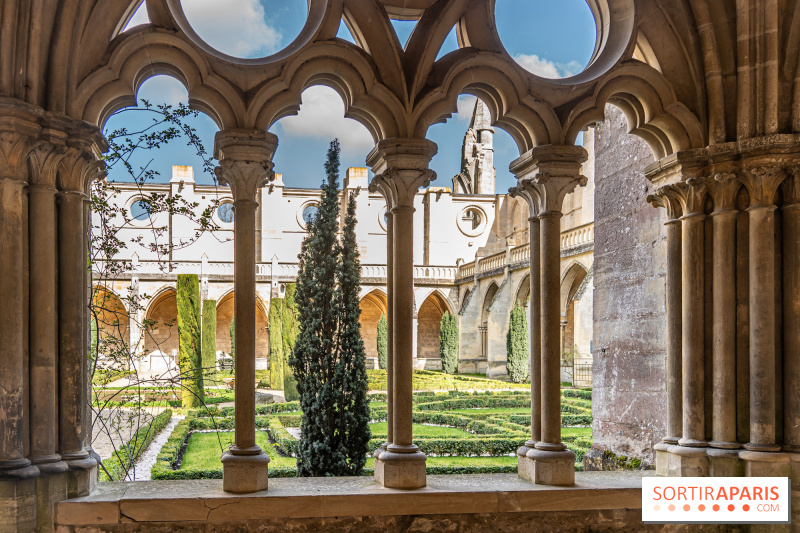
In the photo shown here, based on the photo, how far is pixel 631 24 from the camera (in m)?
3.41

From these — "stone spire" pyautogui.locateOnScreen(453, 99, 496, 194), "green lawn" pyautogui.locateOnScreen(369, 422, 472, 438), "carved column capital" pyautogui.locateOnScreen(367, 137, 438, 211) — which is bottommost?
"green lawn" pyautogui.locateOnScreen(369, 422, 472, 438)

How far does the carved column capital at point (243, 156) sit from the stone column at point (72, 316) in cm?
60

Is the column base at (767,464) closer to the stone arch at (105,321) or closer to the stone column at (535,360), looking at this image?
the stone column at (535,360)

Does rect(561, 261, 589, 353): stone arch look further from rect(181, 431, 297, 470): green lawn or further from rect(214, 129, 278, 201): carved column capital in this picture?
rect(214, 129, 278, 201): carved column capital

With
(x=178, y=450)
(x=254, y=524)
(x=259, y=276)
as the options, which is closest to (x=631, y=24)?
(x=254, y=524)

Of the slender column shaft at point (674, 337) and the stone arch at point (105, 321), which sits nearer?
the slender column shaft at point (674, 337)

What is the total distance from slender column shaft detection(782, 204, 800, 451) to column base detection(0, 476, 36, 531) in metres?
3.54

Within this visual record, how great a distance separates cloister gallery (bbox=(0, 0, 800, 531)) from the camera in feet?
9.14

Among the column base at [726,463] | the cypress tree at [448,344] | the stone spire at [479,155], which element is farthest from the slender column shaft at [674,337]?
the stone spire at [479,155]

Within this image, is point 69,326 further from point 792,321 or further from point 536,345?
point 792,321

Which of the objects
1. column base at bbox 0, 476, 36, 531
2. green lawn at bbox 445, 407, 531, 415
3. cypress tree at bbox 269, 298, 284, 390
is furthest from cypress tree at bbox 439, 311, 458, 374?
column base at bbox 0, 476, 36, 531

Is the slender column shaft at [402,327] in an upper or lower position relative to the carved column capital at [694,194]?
lower

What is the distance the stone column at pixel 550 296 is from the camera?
3.25 meters

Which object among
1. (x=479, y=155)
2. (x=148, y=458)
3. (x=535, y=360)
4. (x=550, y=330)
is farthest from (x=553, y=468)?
(x=479, y=155)
